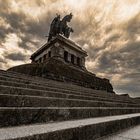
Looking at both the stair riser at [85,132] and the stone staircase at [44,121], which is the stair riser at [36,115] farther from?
the stair riser at [85,132]

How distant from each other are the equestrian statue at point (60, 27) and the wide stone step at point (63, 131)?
77.6 feet

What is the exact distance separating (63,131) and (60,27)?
82.6ft

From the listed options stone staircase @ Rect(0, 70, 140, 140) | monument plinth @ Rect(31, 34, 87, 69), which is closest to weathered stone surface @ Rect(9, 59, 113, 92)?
monument plinth @ Rect(31, 34, 87, 69)

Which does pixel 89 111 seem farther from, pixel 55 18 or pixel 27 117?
pixel 55 18

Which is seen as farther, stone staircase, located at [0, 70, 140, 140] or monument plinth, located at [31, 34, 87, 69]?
monument plinth, located at [31, 34, 87, 69]

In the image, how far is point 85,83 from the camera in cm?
1466

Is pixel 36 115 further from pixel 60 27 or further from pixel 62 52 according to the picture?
pixel 60 27

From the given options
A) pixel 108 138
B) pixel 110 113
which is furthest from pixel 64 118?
pixel 110 113

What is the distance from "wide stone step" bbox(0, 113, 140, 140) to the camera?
1.48 meters

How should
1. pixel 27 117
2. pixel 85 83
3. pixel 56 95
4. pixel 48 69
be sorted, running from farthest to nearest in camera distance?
pixel 85 83 → pixel 48 69 → pixel 56 95 → pixel 27 117

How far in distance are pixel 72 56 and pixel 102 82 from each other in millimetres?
7513

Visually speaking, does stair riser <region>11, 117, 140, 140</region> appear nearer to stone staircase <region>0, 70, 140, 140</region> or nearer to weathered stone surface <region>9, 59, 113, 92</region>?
stone staircase <region>0, 70, 140, 140</region>

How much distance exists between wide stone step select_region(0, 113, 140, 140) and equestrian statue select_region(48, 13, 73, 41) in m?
23.6

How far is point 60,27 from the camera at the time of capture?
84.8 ft
